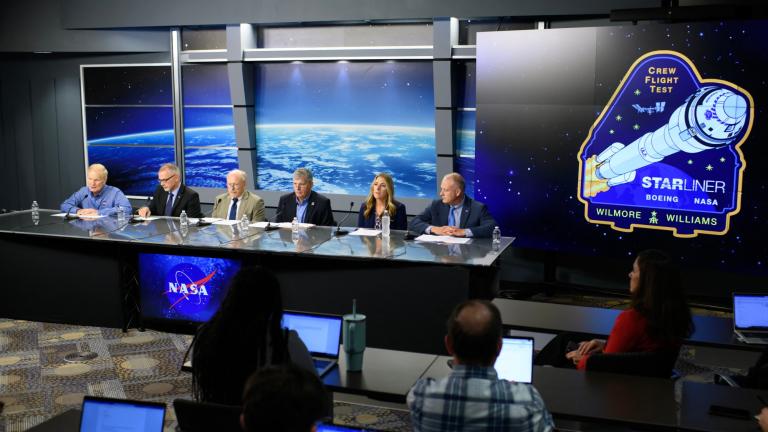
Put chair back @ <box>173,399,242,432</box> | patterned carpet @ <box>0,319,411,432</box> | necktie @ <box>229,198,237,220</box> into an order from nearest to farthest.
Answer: chair back @ <box>173,399,242,432</box>
patterned carpet @ <box>0,319,411,432</box>
necktie @ <box>229,198,237,220</box>

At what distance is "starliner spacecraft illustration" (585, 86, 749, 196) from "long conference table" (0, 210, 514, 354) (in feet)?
4.59

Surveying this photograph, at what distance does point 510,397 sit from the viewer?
6.59 feet

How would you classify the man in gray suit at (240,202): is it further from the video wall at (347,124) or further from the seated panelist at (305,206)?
the video wall at (347,124)

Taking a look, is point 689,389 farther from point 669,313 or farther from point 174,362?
point 174,362

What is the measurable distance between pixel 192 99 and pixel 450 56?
3026 millimetres

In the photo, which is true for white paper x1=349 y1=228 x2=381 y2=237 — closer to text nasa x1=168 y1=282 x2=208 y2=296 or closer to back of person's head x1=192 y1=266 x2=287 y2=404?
text nasa x1=168 y1=282 x2=208 y2=296

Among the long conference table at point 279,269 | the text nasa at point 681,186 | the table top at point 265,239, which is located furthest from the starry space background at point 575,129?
the long conference table at point 279,269

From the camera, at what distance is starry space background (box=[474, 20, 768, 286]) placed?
236 inches

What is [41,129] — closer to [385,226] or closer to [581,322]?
[385,226]

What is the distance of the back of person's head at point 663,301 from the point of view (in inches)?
127

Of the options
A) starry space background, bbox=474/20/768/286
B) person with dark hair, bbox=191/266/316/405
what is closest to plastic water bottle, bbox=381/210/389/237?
starry space background, bbox=474/20/768/286

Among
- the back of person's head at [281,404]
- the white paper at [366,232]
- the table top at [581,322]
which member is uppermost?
the back of person's head at [281,404]

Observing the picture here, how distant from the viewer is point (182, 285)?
18.7 ft

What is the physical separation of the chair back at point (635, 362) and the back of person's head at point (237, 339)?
147cm
